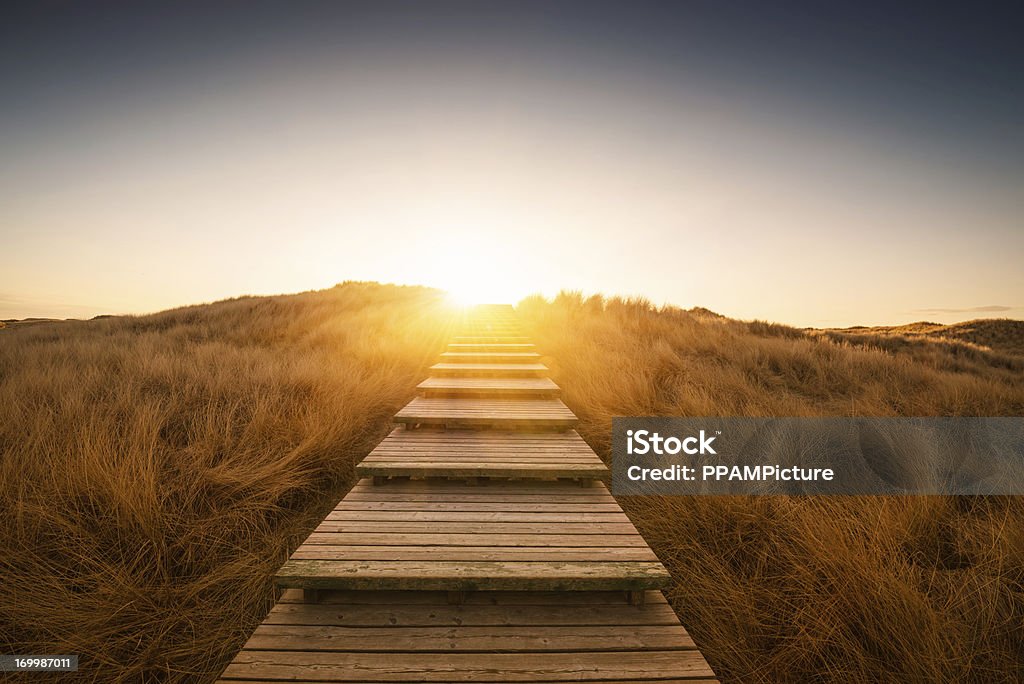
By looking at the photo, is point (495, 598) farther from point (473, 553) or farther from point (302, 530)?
point (302, 530)

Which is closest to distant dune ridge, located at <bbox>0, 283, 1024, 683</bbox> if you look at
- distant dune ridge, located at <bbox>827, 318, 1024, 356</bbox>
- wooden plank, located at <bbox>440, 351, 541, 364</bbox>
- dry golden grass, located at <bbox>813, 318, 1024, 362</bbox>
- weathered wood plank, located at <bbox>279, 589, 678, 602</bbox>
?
weathered wood plank, located at <bbox>279, 589, 678, 602</bbox>

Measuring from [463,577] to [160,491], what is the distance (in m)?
2.65

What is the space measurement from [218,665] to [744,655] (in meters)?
2.86

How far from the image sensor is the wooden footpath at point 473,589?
1825mm

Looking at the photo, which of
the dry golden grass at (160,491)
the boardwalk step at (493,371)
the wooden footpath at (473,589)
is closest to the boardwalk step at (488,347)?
the boardwalk step at (493,371)

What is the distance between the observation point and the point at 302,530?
3.34m

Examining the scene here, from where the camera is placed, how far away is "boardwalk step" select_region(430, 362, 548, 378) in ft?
21.5

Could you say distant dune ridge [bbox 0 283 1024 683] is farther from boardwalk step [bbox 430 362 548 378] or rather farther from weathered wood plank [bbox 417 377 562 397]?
boardwalk step [bbox 430 362 548 378]

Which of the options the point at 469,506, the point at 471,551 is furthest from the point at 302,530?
the point at 471,551

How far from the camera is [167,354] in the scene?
688cm

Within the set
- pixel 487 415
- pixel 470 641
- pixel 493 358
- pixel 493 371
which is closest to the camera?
pixel 470 641

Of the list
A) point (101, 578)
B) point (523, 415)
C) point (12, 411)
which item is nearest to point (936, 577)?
point (523, 415)

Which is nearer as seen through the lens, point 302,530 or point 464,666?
point 464,666

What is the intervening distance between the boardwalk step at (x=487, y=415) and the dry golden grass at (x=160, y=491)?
662 mm
